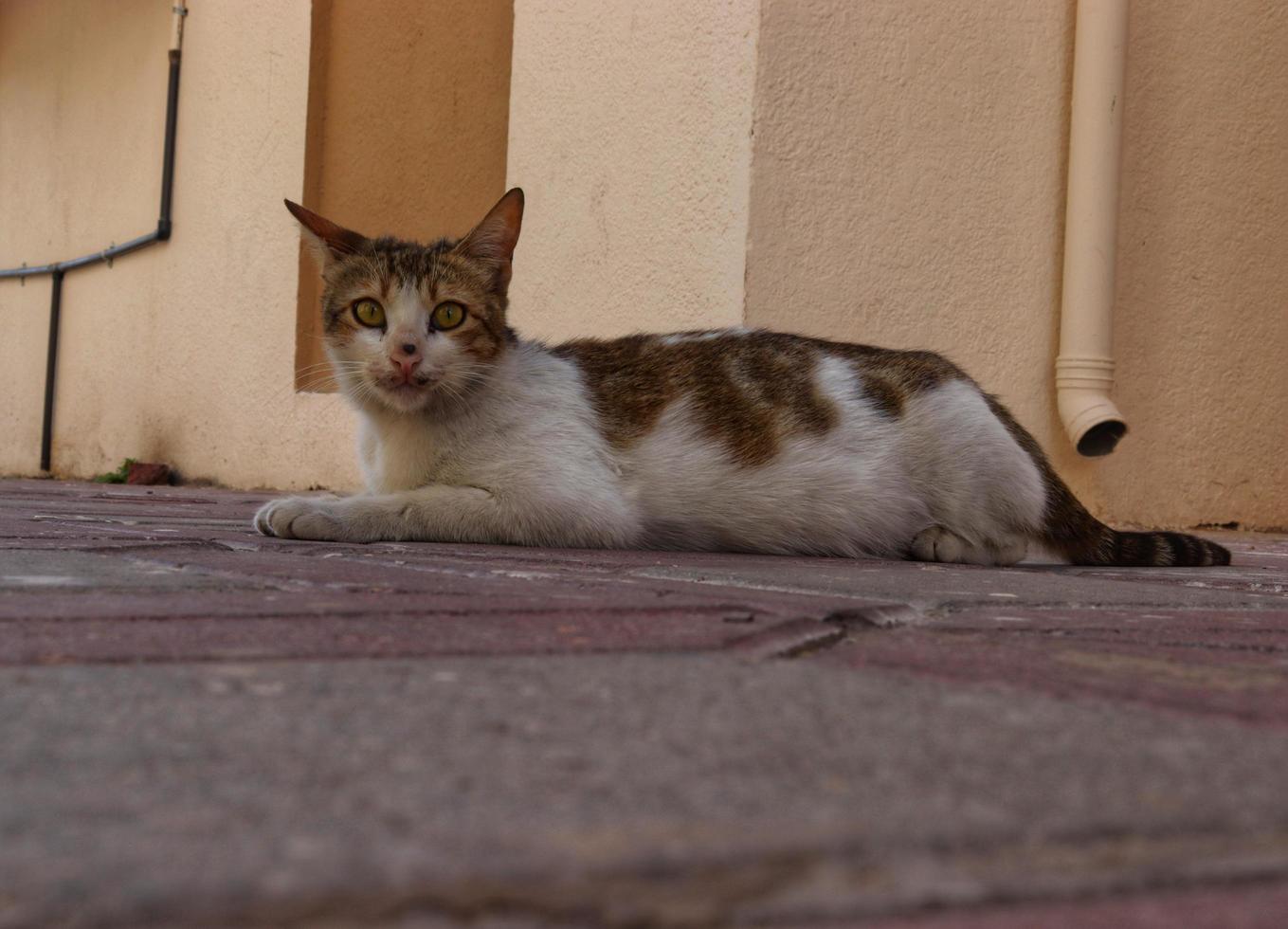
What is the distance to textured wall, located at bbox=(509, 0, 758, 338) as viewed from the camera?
420 cm

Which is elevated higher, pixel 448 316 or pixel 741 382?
pixel 448 316

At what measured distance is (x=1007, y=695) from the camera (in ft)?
3.04

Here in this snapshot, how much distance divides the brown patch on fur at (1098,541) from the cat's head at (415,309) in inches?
48.7

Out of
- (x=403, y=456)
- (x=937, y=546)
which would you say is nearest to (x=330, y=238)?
(x=403, y=456)

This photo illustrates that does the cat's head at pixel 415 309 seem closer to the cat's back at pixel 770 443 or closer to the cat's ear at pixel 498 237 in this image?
the cat's ear at pixel 498 237

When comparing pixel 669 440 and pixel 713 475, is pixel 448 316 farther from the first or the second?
pixel 713 475

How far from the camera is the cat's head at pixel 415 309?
295 cm

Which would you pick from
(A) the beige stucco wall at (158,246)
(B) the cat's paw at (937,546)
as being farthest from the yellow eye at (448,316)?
(A) the beige stucco wall at (158,246)

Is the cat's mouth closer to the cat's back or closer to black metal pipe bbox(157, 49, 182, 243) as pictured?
the cat's back

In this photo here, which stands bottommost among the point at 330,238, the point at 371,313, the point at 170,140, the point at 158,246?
the point at 371,313

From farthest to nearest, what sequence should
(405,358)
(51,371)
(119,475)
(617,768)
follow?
(51,371), (119,475), (405,358), (617,768)

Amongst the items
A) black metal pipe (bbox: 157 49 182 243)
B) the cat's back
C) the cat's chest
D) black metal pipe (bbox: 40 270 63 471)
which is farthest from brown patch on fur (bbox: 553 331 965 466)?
black metal pipe (bbox: 40 270 63 471)

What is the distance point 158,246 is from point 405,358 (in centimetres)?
524

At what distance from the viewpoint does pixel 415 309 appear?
2.99 metres
